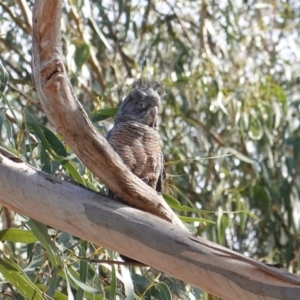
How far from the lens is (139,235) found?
1.62 metres

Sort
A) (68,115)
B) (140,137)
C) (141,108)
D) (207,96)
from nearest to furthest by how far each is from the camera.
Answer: (68,115) → (140,137) → (141,108) → (207,96)

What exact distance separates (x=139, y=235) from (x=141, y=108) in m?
0.83

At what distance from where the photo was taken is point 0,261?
199 cm

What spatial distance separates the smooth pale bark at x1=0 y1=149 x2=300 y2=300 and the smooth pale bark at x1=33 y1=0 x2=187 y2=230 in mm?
46

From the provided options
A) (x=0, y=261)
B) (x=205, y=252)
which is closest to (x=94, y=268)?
(x=0, y=261)

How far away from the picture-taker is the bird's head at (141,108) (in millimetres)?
2363

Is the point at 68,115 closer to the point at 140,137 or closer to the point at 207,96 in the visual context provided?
the point at 140,137

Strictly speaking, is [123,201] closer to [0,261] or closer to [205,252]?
[205,252]

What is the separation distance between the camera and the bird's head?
93.0 inches

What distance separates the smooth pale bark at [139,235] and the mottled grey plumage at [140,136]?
0.53 meters

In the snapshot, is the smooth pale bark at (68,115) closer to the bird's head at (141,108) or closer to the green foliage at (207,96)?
the bird's head at (141,108)

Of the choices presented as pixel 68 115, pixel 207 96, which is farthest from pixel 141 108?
pixel 207 96

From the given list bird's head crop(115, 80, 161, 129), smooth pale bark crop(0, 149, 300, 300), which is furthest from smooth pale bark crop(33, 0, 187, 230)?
bird's head crop(115, 80, 161, 129)

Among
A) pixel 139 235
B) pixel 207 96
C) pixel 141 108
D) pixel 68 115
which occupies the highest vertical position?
pixel 207 96
